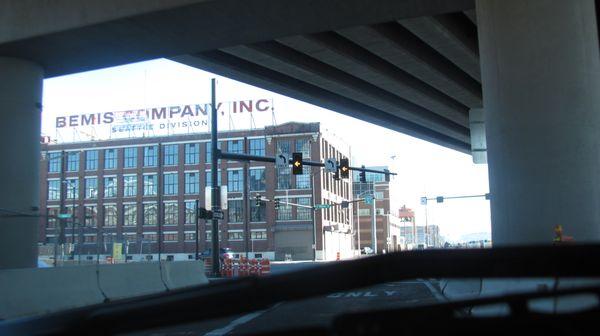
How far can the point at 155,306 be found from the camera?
226 cm

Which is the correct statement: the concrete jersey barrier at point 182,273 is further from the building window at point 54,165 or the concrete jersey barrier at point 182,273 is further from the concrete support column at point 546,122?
the building window at point 54,165

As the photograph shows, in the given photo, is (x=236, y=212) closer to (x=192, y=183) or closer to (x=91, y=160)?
(x=192, y=183)

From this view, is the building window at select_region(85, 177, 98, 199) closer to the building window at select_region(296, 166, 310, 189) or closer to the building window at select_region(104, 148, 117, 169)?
the building window at select_region(104, 148, 117, 169)

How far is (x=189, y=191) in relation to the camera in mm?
98625

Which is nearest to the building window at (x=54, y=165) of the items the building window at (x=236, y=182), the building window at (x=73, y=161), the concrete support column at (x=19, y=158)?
the building window at (x=73, y=161)

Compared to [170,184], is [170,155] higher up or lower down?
higher up

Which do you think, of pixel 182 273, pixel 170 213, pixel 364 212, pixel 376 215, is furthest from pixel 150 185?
pixel 182 273

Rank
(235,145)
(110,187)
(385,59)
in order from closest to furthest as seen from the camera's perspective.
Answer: (385,59)
(235,145)
(110,187)

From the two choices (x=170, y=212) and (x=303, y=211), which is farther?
(x=170, y=212)

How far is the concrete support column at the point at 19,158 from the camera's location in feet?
48.8

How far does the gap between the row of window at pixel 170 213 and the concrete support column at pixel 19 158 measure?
244 ft

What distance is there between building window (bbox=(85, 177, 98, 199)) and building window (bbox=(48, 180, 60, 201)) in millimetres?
5715

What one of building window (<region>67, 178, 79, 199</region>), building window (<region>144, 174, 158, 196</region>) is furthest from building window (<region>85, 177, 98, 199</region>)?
building window (<region>144, 174, 158, 196</region>)

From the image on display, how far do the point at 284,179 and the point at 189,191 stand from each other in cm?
1641
